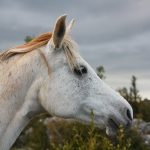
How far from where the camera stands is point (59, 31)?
5066 mm

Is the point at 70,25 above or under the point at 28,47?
above

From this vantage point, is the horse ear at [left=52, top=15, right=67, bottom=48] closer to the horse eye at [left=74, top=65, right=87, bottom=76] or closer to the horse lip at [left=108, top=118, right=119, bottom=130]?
the horse eye at [left=74, top=65, right=87, bottom=76]

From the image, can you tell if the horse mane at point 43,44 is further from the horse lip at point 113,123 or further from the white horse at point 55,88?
the horse lip at point 113,123

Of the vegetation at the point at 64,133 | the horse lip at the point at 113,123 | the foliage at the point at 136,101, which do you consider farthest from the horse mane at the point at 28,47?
the foliage at the point at 136,101

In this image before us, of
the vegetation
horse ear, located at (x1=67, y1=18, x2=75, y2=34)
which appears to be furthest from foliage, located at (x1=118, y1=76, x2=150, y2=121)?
horse ear, located at (x1=67, y1=18, x2=75, y2=34)

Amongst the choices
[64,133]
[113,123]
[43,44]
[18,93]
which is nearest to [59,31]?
[43,44]

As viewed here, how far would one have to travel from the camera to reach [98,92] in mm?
5215

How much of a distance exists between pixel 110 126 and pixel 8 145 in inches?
38.0

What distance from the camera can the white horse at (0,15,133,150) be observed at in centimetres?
511

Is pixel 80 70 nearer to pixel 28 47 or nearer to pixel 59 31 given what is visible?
pixel 59 31

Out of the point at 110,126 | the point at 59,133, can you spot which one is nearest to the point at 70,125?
the point at 59,133

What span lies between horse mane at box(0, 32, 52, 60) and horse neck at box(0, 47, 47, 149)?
0.18 ft

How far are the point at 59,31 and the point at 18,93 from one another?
675mm

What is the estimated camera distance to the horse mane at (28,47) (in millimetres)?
5281
